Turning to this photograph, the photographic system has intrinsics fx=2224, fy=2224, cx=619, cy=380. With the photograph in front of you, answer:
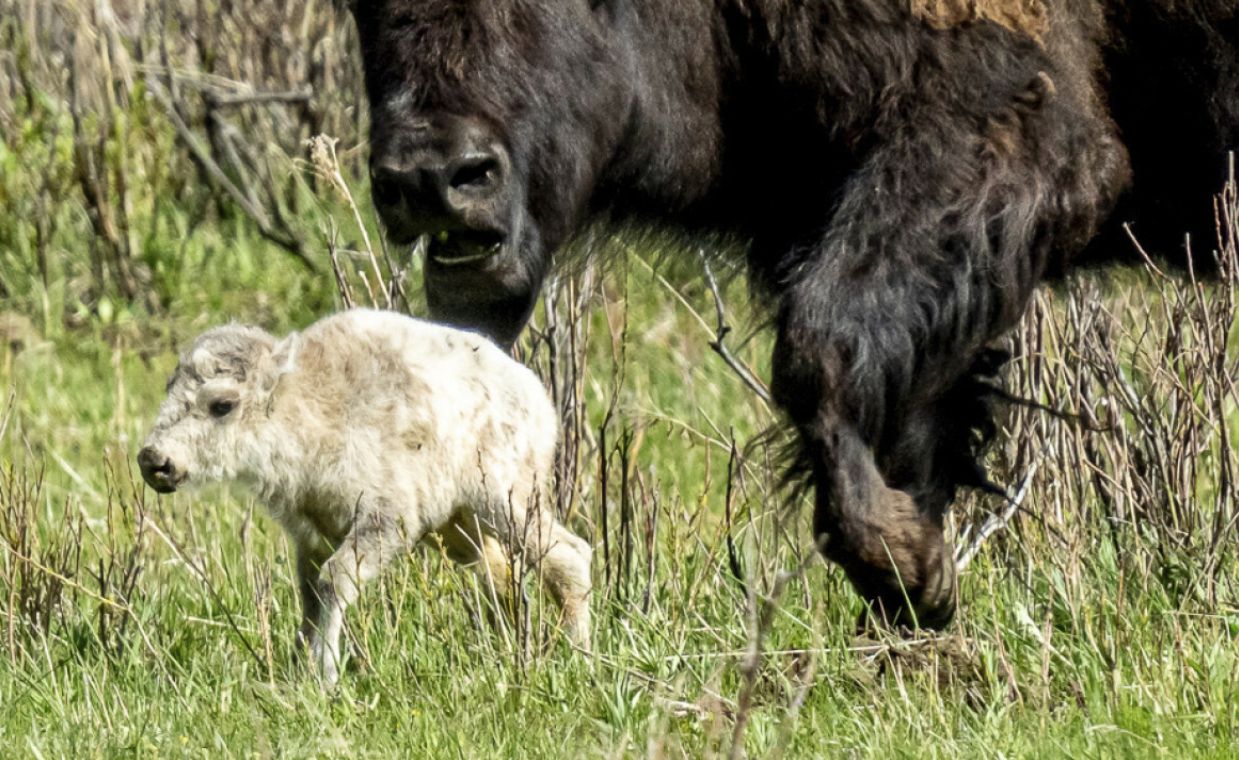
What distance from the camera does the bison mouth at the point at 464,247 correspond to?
14.6 ft

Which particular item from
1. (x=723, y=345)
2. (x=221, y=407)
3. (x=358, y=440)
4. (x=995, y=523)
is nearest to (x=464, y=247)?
(x=358, y=440)

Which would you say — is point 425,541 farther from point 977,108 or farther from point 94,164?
point 94,164

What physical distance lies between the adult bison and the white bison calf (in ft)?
0.64

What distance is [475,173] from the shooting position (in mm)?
4375

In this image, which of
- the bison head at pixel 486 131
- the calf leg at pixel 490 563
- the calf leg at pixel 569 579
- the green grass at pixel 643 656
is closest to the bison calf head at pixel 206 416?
the green grass at pixel 643 656

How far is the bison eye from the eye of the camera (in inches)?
173

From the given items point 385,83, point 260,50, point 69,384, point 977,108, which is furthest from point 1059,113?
point 260,50

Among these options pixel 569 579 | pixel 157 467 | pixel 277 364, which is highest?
pixel 277 364

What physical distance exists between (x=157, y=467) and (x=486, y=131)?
92cm

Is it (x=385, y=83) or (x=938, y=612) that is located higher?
(x=385, y=83)

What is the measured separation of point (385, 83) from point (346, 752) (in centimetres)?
134

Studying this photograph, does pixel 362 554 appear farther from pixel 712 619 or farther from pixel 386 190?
pixel 712 619

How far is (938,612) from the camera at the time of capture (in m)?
4.60

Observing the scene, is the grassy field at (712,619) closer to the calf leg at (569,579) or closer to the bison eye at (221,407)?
the calf leg at (569,579)
